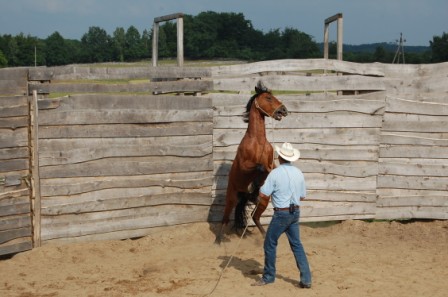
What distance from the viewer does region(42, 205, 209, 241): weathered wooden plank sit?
852 centimetres

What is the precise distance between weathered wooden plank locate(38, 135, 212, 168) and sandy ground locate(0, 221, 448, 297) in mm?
1230

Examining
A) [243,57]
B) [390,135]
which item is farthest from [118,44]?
[390,135]

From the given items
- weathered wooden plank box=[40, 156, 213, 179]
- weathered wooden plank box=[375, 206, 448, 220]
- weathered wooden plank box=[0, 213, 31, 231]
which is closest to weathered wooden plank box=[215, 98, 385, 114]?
weathered wooden plank box=[40, 156, 213, 179]

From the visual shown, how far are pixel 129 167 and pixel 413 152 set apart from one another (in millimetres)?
4952

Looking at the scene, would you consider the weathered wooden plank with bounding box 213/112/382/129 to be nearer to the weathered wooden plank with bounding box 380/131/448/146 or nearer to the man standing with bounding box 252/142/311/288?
the weathered wooden plank with bounding box 380/131/448/146

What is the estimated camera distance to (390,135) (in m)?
10.2

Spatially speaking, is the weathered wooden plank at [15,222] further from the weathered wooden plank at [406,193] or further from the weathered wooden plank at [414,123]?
the weathered wooden plank at [414,123]

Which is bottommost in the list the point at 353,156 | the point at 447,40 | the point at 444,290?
the point at 444,290

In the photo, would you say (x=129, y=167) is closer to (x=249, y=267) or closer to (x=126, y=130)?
(x=126, y=130)

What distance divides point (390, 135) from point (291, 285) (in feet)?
13.7

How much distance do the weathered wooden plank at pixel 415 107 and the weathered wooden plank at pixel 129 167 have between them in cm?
335

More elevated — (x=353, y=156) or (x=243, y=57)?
(x=243, y=57)

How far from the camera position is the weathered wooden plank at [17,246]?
26.6ft

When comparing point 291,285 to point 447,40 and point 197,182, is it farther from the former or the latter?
point 447,40
